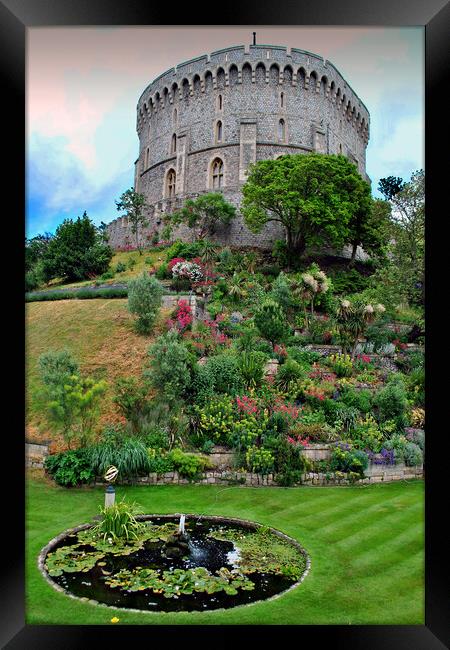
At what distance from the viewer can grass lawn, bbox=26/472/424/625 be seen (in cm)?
467

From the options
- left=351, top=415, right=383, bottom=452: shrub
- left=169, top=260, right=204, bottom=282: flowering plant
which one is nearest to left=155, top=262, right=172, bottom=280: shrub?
left=169, top=260, right=204, bottom=282: flowering plant

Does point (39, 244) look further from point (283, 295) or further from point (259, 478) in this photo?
point (259, 478)

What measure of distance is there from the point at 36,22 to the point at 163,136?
2530 centimetres

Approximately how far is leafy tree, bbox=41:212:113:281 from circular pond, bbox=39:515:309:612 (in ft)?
51.8

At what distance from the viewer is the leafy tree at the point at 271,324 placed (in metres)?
13.7

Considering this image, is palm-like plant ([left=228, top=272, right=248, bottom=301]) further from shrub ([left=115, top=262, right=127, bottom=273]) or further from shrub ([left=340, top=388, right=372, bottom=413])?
shrub ([left=340, top=388, right=372, bottom=413])

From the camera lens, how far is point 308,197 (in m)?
20.8

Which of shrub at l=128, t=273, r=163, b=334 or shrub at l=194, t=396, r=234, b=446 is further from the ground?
shrub at l=128, t=273, r=163, b=334

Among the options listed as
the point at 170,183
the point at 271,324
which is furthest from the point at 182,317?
the point at 170,183

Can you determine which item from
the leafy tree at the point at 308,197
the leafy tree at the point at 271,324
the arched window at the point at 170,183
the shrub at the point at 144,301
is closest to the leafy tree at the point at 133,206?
the arched window at the point at 170,183

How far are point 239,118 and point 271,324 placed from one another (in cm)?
1546

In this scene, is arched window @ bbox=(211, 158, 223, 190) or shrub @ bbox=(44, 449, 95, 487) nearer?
shrub @ bbox=(44, 449, 95, 487)

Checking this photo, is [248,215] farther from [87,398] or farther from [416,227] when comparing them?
[87,398]
